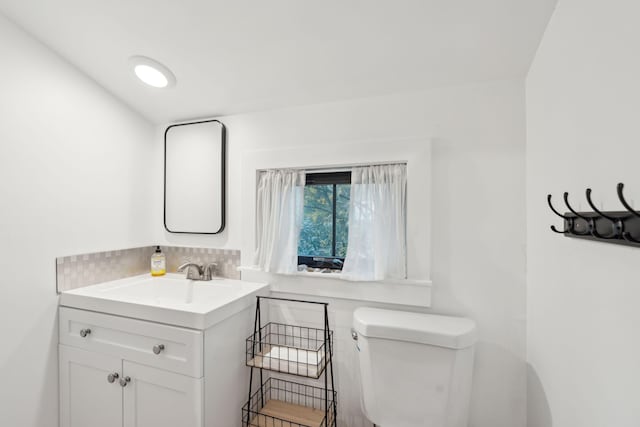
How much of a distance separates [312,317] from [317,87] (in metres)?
1.21

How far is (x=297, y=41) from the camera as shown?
1.26 meters

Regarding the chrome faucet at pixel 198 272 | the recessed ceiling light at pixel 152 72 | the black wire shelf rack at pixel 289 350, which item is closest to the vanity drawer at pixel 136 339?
the black wire shelf rack at pixel 289 350

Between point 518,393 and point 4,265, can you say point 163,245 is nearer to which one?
point 4,265

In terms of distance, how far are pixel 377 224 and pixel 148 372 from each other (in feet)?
4.03

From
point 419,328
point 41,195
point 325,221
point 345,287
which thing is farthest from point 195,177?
point 419,328

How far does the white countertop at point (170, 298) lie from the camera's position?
1.24 metres

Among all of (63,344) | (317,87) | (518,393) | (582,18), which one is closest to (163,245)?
(63,344)

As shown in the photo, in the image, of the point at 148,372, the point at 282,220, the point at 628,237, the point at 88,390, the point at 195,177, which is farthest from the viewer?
the point at 195,177

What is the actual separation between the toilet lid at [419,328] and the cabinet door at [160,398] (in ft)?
2.40

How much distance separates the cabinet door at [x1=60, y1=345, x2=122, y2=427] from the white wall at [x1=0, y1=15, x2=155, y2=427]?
0.21ft

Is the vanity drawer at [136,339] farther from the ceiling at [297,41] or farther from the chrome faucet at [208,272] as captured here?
the ceiling at [297,41]

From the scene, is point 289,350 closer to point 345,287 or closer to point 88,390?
point 345,287

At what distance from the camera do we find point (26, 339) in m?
1.37

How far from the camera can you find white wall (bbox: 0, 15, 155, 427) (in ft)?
4.30
